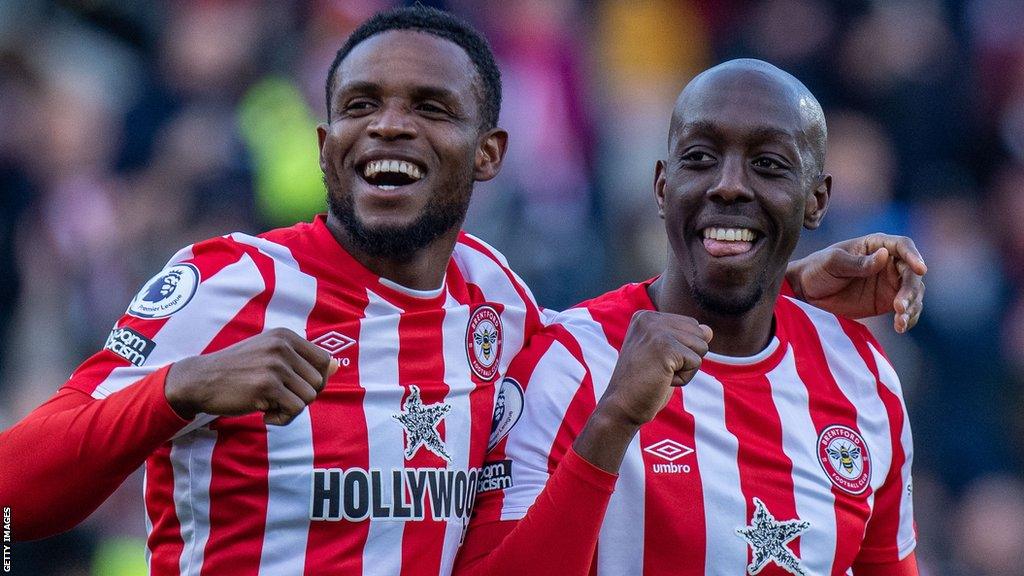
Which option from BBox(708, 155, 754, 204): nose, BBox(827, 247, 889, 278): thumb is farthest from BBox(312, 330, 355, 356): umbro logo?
BBox(827, 247, 889, 278): thumb

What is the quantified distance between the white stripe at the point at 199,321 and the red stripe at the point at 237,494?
0.12 feet

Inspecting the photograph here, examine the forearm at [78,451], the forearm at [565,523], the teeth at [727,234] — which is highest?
the teeth at [727,234]

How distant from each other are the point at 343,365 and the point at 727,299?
0.96m

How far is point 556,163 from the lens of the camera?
285 inches

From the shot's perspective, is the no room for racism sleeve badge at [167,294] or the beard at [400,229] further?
the beard at [400,229]

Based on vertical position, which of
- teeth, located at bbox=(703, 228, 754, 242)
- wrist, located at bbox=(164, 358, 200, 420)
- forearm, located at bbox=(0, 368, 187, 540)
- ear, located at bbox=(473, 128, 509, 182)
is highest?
ear, located at bbox=(473, 128, 509, 182)

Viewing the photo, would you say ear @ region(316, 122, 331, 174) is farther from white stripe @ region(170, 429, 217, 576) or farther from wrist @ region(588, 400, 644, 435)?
wrist @ region(588, 400, 644, 435)

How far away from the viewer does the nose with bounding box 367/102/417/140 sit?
329cm

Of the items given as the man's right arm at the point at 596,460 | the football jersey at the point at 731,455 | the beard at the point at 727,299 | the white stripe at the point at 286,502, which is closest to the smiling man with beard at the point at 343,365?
the white stripe at the point at 286,502

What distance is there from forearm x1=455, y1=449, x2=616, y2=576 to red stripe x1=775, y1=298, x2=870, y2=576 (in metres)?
0.75

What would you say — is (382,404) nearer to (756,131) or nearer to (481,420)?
(481,420)

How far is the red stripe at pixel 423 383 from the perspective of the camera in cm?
311

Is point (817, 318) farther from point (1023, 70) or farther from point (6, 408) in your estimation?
point (1023, 70)

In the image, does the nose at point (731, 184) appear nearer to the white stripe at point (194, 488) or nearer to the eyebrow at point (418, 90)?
the eyebrow at point (418, 90)
